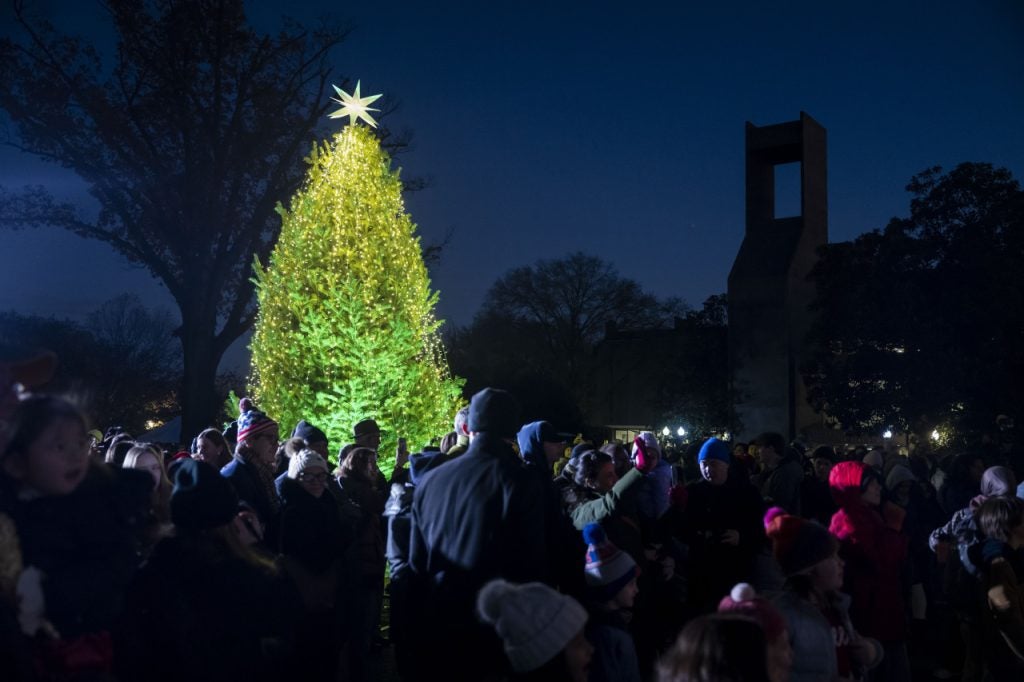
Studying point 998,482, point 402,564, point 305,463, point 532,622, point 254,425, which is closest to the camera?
point 532,622

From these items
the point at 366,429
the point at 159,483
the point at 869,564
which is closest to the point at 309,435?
the point at 366,429

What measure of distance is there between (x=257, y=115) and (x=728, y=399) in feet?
78.1

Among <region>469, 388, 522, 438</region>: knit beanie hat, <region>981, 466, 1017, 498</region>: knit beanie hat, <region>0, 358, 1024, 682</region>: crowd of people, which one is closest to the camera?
<region>0, 358, 1024, 682</region>: crowd of people

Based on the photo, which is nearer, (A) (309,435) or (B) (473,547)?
(B) (473,547)

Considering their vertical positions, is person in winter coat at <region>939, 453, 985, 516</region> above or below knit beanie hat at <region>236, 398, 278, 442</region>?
below

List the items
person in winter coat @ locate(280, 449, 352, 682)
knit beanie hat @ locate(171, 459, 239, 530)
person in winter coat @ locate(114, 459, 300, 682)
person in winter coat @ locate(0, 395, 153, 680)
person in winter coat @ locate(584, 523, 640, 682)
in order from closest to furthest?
person in winter coat @ locate(0, 395, 153, 680)
person in winter coat @ locate(114, 459, 300, 682)
knit beanie hat @ locate(171, 459, 239, 530)
person in winter coat @ locate(584, 523, 640, 682)
person in winter coat @ locate(280, 449, 352, 682)

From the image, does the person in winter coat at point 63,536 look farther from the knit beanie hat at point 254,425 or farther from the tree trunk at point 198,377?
the tree trunk at point 198,377

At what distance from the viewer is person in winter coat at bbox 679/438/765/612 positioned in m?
6.32

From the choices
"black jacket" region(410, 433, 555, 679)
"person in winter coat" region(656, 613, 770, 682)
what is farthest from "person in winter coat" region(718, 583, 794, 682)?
"black jacket" region(410, 433, 555, 679)

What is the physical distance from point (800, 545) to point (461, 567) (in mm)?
1606

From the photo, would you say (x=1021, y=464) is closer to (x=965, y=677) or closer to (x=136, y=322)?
(x=965, y=677)

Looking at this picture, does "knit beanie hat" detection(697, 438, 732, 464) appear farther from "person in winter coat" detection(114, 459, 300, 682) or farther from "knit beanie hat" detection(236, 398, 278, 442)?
"person in winter coat" detection(114, 459, 300, 682)

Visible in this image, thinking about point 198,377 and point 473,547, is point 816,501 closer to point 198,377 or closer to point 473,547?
point 473,547

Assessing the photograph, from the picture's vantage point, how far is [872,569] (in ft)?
18.1
